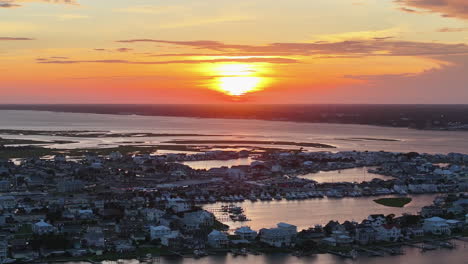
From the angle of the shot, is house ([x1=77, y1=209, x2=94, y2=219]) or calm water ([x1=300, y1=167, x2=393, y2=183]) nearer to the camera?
house ([x1=77, y1=209, x2=94, y2=219])

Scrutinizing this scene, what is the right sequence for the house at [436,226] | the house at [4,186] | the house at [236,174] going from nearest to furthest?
1. the house at [436,226]
2. the house at [4,186]
3. the house at [236,174]

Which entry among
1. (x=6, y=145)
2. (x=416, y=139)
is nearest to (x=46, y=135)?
(x=6, y=145)

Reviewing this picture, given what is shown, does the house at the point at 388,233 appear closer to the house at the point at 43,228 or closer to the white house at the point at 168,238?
the white house at the point at 168,238

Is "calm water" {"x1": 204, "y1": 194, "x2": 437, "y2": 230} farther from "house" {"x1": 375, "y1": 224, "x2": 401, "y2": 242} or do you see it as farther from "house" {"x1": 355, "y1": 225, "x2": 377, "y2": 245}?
"house" {"x1": 375, "y1": 224, "x2": 401, "y2": 242}

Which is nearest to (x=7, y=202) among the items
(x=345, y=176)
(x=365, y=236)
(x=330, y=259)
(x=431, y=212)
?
(x=330, y=259)

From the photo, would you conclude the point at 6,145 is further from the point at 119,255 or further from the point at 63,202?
the point at 119,255

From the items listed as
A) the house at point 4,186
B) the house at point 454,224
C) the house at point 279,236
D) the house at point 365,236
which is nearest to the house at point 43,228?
the house at point 279,236

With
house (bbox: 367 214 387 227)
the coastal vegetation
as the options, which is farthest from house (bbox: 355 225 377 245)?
the coastal vegetation
